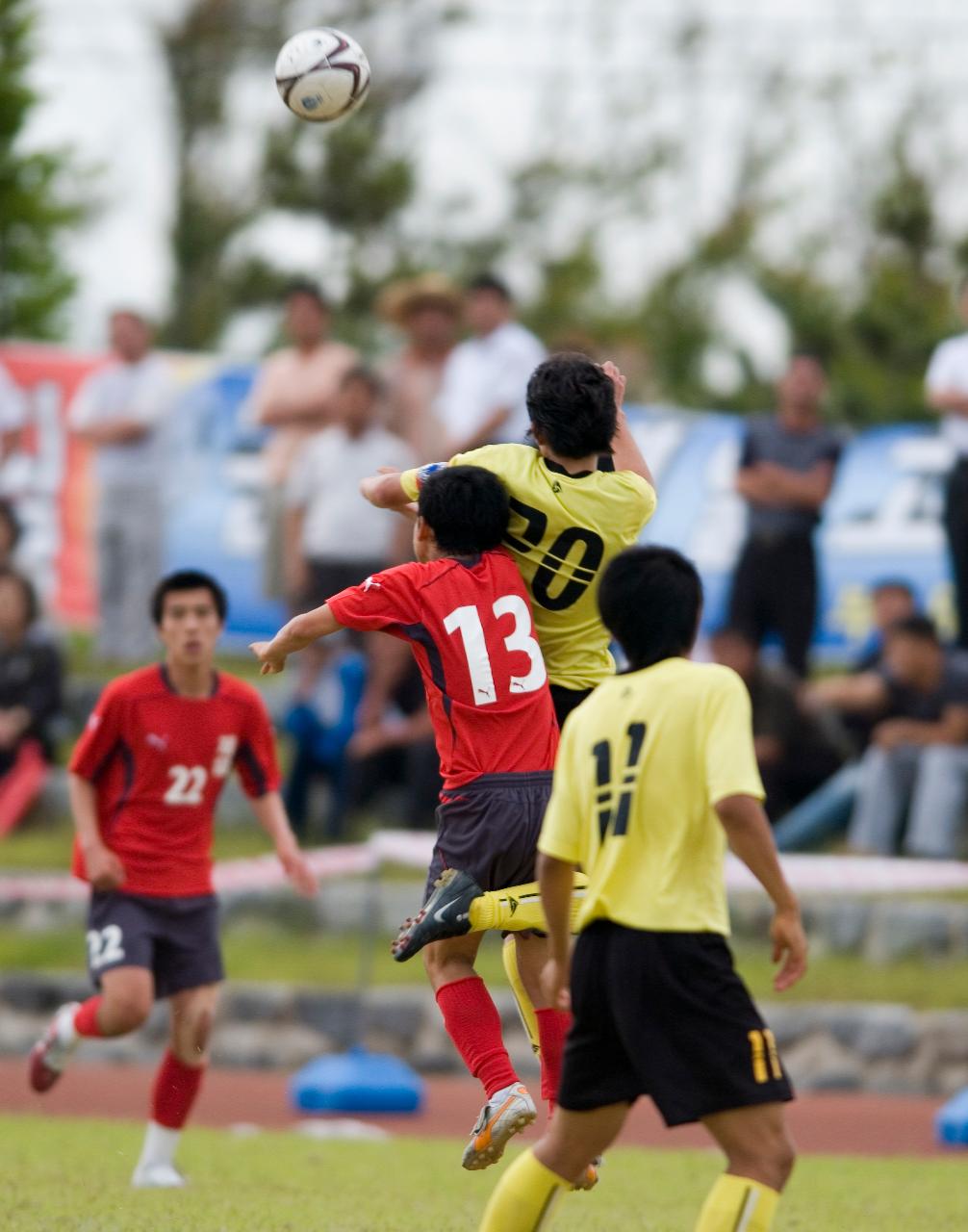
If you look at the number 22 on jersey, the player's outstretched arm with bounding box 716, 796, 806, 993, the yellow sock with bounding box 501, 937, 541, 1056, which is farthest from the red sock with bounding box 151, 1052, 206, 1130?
the player's outstretched arm with bounding box 716, 796, 806, 993

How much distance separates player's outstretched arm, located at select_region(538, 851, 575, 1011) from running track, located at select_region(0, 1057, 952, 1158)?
17.6ft

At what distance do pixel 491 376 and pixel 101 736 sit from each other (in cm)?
557

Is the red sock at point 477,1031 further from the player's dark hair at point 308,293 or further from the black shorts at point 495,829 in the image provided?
the player's dark hair at point 308,293

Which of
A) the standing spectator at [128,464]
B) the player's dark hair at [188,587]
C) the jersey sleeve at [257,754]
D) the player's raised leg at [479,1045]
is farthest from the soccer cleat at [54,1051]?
the standing spectator at [128,464]

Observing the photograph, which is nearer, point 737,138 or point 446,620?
point 446,620

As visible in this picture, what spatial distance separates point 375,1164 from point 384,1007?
3.86m

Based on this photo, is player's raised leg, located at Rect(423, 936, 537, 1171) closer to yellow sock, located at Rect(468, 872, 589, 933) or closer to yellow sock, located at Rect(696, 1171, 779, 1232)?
yellow sock, located at Rect(468, 872, 589, 933)

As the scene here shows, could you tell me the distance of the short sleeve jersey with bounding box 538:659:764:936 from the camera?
17.1 feet

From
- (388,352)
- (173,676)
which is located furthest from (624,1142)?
(388,352)

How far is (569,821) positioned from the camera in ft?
17.5

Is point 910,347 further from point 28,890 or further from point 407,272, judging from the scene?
point 28,890

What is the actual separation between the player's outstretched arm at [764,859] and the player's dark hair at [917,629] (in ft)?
28.9

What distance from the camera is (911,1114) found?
11.8 metres

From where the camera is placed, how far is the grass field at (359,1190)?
7266mm
